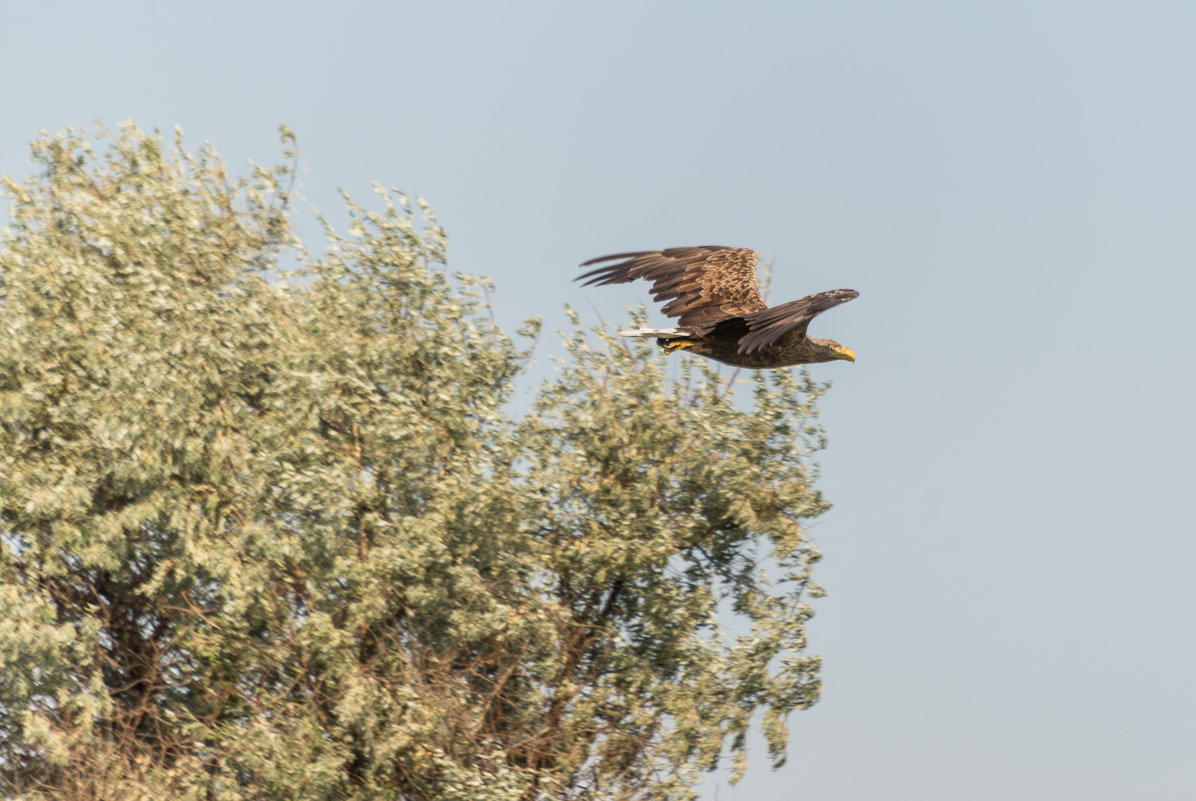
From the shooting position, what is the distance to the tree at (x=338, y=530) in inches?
696

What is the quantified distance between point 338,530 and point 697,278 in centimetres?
563

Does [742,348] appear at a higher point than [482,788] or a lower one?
higher

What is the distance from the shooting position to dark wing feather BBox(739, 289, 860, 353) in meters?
13.5

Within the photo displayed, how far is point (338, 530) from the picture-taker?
18250 mm

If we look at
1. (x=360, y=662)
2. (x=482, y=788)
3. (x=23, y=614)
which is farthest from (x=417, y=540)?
(x=23, y=614)

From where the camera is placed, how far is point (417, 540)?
18359 millimetres

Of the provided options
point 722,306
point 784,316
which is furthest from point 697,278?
point 784,316

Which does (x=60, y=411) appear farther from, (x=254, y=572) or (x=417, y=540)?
(x=417, y=540)

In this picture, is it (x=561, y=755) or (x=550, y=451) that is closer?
(x=561, y=755)

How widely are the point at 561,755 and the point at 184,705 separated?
16.6ft

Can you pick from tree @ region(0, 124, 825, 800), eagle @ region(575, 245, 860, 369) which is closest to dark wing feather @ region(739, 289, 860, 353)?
eagle @ region(575, 245, 860, 369)

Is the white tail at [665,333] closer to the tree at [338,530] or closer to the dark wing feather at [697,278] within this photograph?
the dark wing feather at [697,278]

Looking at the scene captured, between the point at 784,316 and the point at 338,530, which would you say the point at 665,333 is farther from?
the point at 338,530

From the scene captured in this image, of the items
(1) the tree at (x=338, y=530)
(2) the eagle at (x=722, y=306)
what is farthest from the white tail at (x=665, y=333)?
(1) the tree at (x=338, y=530)
